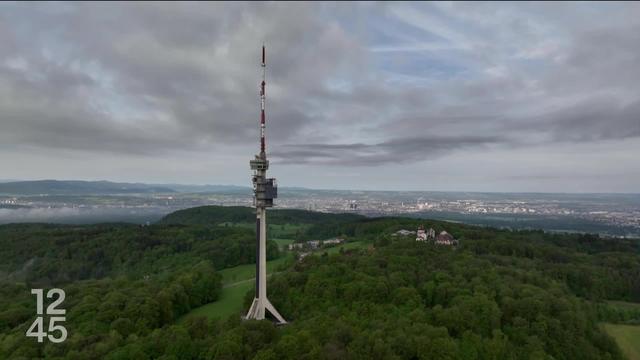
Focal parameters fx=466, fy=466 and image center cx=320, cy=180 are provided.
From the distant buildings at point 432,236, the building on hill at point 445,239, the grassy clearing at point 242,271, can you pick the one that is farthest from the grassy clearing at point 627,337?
the grassy clearing at point 242,271


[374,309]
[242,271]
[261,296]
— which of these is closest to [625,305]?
[374,309]

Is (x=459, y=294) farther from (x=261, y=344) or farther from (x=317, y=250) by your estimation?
(x=317, y=250)

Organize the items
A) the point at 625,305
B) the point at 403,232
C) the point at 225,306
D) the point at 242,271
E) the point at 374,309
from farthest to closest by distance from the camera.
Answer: the point at 403,232 → the point at 242,271 → the point at 625,305 → the point at 225,306 → the point at 374,309

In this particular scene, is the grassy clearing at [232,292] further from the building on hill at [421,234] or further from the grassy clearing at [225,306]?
the building on hill at [421,234]

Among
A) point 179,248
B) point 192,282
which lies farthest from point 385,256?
point 179,248

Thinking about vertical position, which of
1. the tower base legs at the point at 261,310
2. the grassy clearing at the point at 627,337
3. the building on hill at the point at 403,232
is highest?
the building on hill at the point at 403,232

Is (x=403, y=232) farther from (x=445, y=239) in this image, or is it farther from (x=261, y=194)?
(x=261, y=194)
